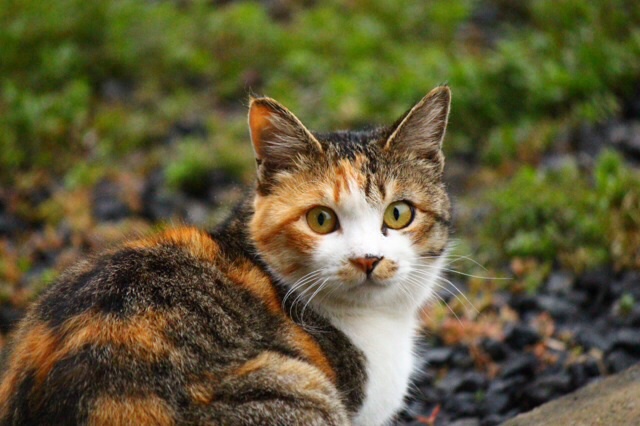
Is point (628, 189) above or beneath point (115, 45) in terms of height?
above

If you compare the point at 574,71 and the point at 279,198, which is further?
the point at 574,71

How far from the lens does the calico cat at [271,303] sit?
2.71 m

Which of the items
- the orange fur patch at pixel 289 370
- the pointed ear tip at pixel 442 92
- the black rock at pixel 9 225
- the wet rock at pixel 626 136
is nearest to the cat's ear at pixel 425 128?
the pointed ear tip at pixel 442 92

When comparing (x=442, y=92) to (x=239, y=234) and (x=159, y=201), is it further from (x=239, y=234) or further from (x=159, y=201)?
(x=159, y=201)

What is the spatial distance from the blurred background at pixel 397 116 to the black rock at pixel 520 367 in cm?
1

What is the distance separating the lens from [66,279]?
3.17m

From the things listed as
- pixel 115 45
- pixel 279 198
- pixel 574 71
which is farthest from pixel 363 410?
pixel 115 45

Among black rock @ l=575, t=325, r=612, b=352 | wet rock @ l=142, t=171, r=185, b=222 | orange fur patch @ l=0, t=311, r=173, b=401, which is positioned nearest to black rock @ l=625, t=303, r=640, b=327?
black rock @ l=575, t=325, r=612, b=352

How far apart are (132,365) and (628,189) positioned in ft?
11.9

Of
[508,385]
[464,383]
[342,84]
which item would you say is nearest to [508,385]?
[508,385]

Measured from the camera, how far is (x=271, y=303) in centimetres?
330

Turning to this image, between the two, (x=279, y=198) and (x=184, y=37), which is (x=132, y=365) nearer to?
(x=279, y=198)

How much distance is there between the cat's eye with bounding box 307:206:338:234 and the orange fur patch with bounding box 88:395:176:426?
41.1 inches

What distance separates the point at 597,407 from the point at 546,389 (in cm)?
68
